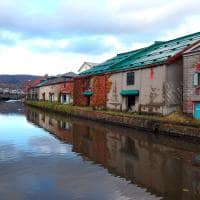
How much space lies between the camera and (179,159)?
47.2 ft

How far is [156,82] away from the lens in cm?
2698

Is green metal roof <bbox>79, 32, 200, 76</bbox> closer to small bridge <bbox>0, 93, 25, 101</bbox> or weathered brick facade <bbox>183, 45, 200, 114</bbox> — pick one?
weathered brick facade <bbox>183, 45, 200, 114</bbox>

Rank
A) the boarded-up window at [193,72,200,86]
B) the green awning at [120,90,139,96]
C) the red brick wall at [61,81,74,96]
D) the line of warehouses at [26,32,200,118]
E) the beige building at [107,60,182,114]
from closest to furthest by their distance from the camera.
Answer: the boarded-up window at [193,72,200,86], the line of warehouses at [26,32,200,118], the beige building at [107,60,182,114], the green awning at [120,90,139,96], the red brick wall at [61,81,74,96]

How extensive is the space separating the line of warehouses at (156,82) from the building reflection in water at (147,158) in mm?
4636

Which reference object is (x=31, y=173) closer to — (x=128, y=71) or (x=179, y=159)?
(x=179, y=159)

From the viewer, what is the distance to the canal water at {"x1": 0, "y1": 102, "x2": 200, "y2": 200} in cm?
949

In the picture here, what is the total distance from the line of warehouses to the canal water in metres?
5.39

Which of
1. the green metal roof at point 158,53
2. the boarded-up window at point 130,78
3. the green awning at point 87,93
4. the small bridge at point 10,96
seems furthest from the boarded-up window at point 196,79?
the small bridge at point 10,96

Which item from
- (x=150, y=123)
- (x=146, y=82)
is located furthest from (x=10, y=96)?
(x=150, y=123)

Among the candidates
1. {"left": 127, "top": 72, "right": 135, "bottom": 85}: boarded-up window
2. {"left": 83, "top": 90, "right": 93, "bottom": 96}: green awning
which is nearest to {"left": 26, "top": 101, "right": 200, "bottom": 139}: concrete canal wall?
{"left": 127, "top": 72, "right": 135, "bottom": 85}: boarded-up window

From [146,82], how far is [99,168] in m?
17.0

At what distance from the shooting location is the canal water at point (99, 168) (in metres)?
9.49

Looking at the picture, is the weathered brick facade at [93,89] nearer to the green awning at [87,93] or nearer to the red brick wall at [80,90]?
the red brick wall at [80,90]

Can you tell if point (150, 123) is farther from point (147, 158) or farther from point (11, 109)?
point (11, 109)
